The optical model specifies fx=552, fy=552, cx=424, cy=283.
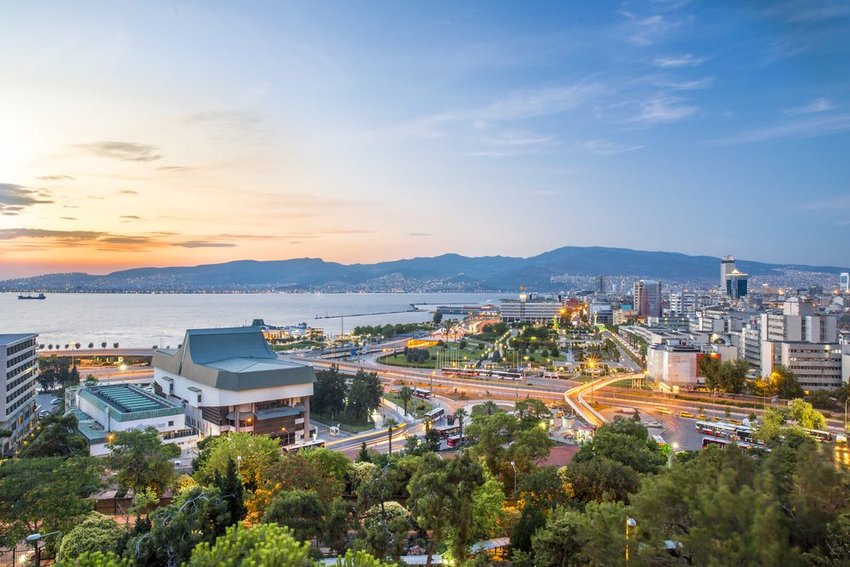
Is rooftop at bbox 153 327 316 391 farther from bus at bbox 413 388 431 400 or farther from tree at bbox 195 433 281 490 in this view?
bus at bbox 413 388 431 400

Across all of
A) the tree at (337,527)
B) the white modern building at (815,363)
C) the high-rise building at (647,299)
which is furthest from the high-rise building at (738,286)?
the tree at (337,527)

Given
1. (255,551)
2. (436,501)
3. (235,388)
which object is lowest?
(235,388)

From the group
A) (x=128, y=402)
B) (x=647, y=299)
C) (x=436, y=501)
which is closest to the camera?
(x=436, y=501)

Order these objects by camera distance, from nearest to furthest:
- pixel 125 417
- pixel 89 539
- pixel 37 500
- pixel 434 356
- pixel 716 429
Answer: pixel 89 539 → pixel 37 500 → pixel 125 417 → pixel 716 429 → pixel 434 356

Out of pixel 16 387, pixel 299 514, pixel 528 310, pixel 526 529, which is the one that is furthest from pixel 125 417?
pixel 528 310

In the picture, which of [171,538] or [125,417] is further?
[125,417]

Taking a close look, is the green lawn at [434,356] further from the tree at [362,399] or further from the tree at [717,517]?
the tree at [717,517]

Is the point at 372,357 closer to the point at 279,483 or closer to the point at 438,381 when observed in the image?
the point at 438,381

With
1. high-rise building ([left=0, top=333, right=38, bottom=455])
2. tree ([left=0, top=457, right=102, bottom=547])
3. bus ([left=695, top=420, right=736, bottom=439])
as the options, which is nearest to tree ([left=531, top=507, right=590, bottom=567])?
tree ([left=0, top=457, right=102, bottom=547])

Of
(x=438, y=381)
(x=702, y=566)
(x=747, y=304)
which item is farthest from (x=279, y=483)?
(x=747, y=304)

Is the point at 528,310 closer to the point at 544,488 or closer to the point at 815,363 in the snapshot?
the point at 815,363
